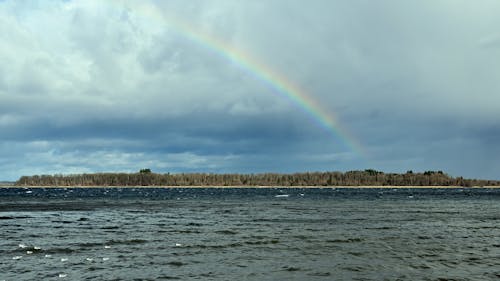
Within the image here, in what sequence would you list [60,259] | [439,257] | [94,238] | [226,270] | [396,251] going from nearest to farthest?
[226,270]
[60,259]
[439,257]
[396,251]
[94,238]

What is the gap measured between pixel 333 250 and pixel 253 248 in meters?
6.06

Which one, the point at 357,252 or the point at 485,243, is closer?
the point at 357,252

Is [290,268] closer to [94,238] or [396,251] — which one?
[396,251]

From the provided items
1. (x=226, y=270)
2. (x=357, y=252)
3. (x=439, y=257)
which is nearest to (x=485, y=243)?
(x=439, y=257)

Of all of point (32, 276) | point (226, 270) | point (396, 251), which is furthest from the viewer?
point (396, 251)

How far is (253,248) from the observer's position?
37.1 m

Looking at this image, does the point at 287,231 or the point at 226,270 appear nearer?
the point at 226,270

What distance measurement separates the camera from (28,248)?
36062mm

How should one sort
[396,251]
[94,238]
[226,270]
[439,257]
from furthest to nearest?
[94,238], [396,251], [439,257], [226,270]

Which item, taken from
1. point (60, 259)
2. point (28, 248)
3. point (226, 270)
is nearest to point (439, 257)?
point (226, 270)

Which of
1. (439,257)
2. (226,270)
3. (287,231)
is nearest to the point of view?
(226,270)

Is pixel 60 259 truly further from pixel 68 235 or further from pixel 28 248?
pixel 68 235

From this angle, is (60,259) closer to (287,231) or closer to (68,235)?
(68,235)

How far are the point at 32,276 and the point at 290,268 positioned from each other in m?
14.8
